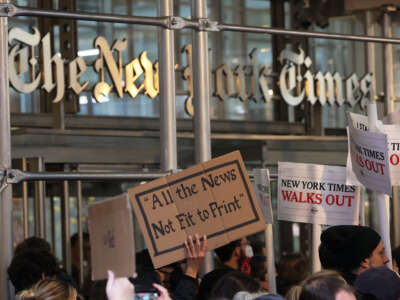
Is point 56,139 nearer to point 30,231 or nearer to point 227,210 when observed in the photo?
point 30,231

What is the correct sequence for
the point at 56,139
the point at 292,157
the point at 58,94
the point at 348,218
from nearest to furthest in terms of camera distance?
the point at 348,218, the point at 58,94, the point at 56,139, the point at 292,157

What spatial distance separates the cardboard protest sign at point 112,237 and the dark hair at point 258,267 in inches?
110

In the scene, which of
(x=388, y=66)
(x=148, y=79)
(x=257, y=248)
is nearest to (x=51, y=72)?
(x=148, y=79)

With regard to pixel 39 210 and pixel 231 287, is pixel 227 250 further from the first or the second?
pixel 39 210

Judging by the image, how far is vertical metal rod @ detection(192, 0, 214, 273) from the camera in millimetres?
4871

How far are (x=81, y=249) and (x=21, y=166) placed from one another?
1007 mm

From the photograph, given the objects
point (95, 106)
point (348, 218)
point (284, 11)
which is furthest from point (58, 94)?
point (284, 11)

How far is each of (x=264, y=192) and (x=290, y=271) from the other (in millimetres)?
1572

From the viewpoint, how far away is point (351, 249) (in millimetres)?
4148

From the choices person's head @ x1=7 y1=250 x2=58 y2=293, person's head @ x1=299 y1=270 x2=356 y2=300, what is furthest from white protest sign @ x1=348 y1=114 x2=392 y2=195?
person's head @ x1=7 y1=250 x2=58 y2=293

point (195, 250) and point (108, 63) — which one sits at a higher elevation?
point (108, 63)

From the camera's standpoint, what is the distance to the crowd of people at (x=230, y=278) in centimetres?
317

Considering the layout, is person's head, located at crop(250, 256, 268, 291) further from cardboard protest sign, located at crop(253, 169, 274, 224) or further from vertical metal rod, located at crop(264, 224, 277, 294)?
cardboard protest sign, located at crop(253, 169, 274, 224)

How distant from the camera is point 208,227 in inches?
150
